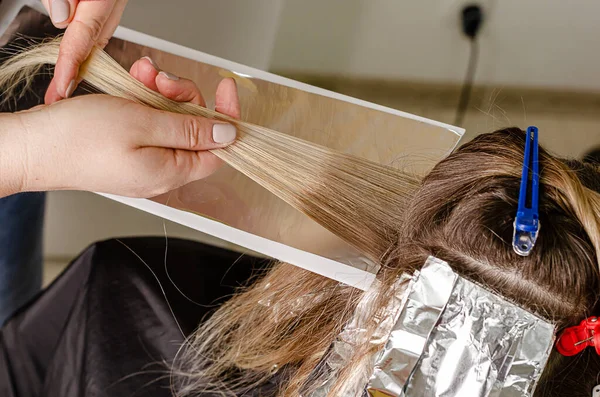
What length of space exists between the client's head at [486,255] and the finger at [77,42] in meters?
0.43

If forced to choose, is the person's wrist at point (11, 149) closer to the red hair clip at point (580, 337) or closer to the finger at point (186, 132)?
the finger at point (186, 132)

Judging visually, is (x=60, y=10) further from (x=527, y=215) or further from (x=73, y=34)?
(x=527, y=215)

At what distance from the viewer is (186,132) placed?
74cm

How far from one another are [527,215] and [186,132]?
0.44 metres

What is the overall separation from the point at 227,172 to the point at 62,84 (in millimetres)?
274

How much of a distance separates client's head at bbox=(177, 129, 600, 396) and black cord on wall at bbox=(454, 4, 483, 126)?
93cm

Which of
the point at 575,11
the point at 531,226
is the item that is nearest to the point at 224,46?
the point at 575,11

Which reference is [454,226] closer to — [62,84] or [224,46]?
[62,84]

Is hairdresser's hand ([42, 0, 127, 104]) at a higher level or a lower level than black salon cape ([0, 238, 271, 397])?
higher

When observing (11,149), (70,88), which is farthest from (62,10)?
(11,149)

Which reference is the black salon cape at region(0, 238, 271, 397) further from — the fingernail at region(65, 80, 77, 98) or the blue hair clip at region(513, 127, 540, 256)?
the blue hair clip at region(513, 127, 540, 256)

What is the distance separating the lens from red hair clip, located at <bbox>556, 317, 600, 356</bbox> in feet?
1.82

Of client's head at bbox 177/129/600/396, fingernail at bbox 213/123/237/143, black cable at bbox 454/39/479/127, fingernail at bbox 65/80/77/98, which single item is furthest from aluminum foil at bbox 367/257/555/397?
black cable at bbox 454/39/479/127

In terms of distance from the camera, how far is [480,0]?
5.16 ft
